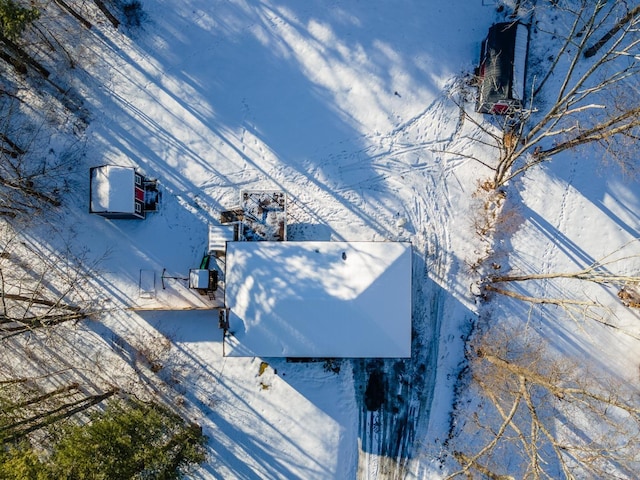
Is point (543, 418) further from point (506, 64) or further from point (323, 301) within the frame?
point (506, 64)

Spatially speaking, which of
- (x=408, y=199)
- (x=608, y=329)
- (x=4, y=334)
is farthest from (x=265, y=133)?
(x=608, y=329)

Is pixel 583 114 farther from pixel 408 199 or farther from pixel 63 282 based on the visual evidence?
pixel 63 282

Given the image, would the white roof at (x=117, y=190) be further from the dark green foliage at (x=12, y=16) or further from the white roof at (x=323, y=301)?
the dark green foliage at (x=12, y=16)

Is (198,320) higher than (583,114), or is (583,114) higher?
(583,114)

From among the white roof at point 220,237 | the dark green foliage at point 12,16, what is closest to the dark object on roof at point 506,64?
the white roof at point 220,237

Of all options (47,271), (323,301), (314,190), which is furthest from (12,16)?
(323,301)
